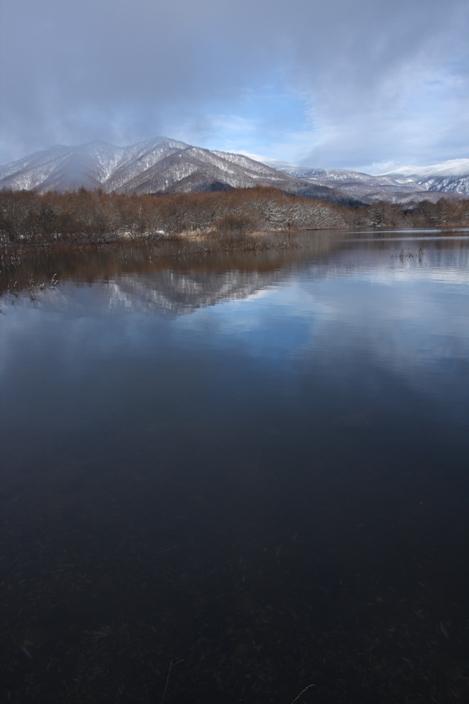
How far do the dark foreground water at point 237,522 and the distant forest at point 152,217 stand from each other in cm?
7294

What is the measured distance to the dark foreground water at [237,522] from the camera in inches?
174

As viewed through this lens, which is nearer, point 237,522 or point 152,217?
point 237,522

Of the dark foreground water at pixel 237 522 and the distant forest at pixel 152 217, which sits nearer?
the dark foreground water at pixel 237 522

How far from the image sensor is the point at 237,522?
6.36 m

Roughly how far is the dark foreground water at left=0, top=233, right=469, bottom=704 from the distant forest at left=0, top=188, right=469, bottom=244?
72938 millimetres

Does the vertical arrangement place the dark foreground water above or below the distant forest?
below

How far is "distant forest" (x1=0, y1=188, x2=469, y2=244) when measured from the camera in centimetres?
8238

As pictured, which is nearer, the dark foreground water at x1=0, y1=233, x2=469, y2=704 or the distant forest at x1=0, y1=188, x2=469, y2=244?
the dark foreground water at x1=0, y1=233, x2=469, y2=704

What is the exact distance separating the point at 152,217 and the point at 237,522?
104509 mm

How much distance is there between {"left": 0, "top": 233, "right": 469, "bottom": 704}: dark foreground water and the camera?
441 centimetres

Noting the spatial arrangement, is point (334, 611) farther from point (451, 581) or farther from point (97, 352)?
point (97, 352)

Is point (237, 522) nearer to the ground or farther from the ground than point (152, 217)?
nearer to the ground

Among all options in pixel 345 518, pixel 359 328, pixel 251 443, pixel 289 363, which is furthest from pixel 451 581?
pixel 359 328

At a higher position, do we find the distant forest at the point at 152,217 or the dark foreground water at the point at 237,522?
the distant forest at the point at 152,217
